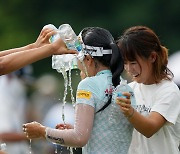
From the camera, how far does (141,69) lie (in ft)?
21.6

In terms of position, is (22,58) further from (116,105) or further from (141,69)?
(141,69)

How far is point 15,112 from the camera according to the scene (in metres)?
11.6

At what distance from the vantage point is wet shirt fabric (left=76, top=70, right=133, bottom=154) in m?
6.08

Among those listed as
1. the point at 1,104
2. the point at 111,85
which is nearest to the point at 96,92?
the point at 111,85

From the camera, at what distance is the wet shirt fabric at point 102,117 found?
6078mm

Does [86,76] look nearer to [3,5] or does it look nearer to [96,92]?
[96,92]

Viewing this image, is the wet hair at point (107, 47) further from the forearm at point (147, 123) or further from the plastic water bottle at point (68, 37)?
the forearm at point (147, 123)

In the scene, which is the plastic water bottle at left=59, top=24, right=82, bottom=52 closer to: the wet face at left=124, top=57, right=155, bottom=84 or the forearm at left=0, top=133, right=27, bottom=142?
the wet face at left=124, top=57, right=155, bottom=84

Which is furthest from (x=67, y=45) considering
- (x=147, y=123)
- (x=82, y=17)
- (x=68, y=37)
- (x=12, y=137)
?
(x=82, y=17)

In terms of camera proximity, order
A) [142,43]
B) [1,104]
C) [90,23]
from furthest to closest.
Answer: [90,23] → [1,104] → [142,43]

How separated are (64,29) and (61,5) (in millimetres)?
16315

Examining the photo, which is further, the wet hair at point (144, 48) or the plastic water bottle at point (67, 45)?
the wet hair at point (144, 48)

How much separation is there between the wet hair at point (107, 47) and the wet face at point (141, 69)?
0.35 m

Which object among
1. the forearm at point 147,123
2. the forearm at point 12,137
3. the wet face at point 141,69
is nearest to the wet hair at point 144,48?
the wet face at point 141,69
